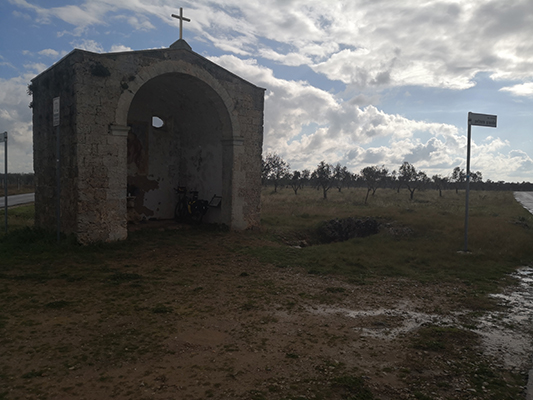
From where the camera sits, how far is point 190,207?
12414 mm

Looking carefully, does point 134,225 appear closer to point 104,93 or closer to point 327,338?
point 104,93

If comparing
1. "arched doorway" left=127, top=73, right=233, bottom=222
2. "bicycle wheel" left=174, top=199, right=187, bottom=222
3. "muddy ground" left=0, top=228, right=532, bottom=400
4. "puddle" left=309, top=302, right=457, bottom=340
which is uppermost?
"arched doorway" left=127, top=73, right=233, bottom=222

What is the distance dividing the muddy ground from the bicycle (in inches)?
217

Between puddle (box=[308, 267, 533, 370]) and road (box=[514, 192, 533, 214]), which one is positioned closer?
puddle (box=[308, 267, 533, 370])

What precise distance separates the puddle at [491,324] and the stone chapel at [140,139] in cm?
630

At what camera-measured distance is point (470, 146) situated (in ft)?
30.8

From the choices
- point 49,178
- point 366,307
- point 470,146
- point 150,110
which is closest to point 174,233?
point 49,178

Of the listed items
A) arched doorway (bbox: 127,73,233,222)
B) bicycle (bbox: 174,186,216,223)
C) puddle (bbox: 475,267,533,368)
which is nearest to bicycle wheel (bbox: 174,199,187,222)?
bicycle (bbox: 174,186,216,223)

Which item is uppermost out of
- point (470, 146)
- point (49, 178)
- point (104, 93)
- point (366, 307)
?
point (104, 93)

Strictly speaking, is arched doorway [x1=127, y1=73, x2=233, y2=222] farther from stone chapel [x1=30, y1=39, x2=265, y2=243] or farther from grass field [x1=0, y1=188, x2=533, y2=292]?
grass field [x1=0, y1=188, x2=533, y2=292]

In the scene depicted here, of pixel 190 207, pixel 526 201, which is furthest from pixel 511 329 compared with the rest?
pixel 526 201

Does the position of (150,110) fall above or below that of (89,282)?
above

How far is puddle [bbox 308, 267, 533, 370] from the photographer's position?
403cm

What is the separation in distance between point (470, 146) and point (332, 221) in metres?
5.90
